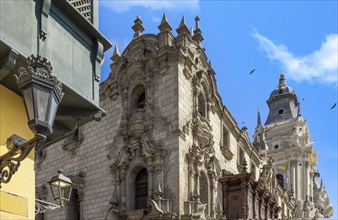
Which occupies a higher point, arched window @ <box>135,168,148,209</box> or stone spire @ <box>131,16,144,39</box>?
stone spire @ <box>131,16,144,39</box>

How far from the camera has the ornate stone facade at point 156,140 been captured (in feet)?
59.0

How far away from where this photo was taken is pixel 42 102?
186 inches

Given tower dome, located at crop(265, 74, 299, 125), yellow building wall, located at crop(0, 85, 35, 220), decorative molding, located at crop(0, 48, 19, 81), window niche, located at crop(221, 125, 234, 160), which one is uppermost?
tower dome, located at crop(265, 74, 299, 125)

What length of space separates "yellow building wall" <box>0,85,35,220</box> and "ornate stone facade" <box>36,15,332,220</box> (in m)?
10.9

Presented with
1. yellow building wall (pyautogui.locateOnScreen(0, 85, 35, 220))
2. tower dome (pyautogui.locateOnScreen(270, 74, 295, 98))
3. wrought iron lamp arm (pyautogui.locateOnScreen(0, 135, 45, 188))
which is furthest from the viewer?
tower dome (pyautogui.locateOnScreen(270, 74, 295, 98))

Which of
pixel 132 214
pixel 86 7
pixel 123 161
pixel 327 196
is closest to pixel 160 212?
pixel 132 214

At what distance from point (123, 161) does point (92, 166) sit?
2277 mm

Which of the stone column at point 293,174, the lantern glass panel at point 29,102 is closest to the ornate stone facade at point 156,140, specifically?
the lantern glass panel at point 29,102

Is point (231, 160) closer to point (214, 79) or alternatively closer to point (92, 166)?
point (214, 79)

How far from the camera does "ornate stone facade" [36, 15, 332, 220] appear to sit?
59.0 feet

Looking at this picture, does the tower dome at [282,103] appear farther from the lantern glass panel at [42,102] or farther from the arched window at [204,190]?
the lantern glass panel at [42,102]

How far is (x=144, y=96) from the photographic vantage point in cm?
2048

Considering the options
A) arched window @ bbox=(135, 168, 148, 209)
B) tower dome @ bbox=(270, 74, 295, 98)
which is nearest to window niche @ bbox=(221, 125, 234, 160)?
arched window @ bbox=(135, 168, 148, 209)

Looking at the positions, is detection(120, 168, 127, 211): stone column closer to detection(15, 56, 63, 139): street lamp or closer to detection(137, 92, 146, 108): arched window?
detection(137, 92, 146, 108): arched window
